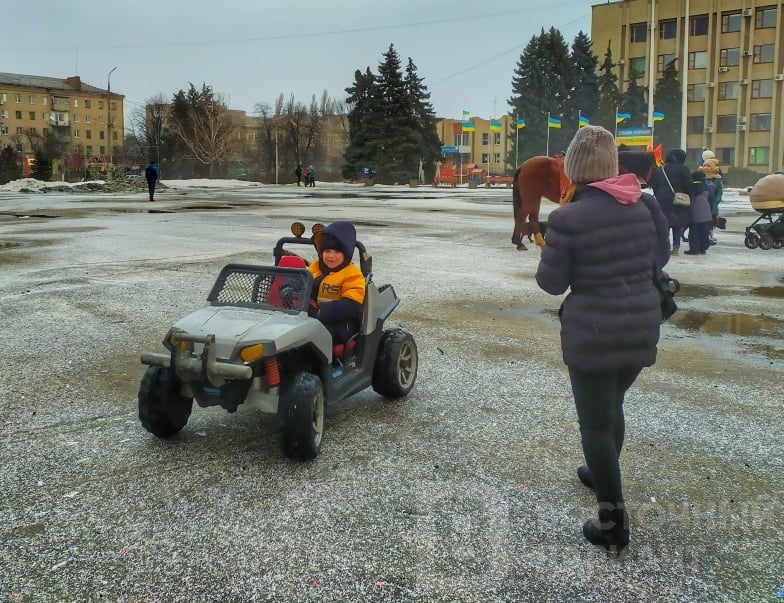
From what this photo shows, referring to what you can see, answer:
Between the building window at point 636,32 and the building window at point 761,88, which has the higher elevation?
the building window at point 636,32

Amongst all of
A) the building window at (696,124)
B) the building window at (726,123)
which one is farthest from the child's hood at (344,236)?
the building window at (696,124)

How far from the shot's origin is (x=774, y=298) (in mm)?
9328

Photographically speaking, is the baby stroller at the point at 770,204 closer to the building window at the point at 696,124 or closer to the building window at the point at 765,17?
the building window at the point at 696,124

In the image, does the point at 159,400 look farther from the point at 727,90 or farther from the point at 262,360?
the point at 727,90

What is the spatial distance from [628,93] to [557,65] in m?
7.61

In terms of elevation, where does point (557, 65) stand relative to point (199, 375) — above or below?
above

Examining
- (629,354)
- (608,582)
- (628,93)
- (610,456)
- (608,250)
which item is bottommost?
(608,582)

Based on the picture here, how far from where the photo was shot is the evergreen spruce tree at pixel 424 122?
7166cm

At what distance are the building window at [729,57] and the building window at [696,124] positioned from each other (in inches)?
212

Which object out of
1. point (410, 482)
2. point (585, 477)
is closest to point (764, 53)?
point (585, 477)

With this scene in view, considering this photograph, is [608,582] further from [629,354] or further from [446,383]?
[446,383]

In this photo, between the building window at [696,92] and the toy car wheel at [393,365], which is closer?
the toy car wheel at [393,365]

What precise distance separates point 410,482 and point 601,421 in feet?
3.63

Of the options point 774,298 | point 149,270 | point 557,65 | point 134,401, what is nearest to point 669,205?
point 774,298
